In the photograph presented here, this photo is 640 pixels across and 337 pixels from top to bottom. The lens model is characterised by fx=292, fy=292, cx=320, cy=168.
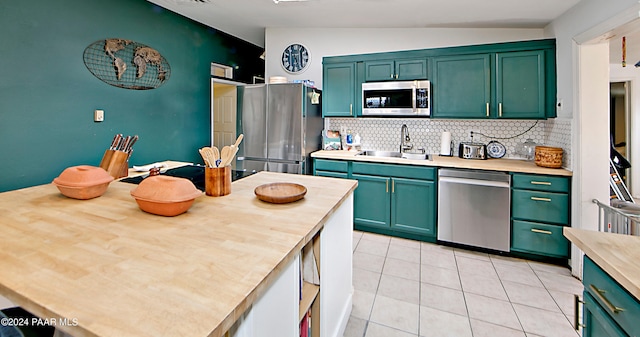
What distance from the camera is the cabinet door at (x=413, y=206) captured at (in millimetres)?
3156

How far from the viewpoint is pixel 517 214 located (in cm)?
279

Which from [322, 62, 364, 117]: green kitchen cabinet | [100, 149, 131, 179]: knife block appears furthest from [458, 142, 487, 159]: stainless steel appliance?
[100, 149, 131, 179]: knife block

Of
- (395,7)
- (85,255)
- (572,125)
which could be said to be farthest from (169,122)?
(572,125)

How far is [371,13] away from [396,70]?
700 mm

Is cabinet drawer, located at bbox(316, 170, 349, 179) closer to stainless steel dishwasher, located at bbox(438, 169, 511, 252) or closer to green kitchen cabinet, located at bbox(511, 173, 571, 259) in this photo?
stainless steel dishwasher, located at bbox(438, 169, 511, 252)

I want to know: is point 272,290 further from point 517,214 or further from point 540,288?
point 517,214

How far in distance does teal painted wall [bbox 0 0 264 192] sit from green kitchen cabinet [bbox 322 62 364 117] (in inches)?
77.6

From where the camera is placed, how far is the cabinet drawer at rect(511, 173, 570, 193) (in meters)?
2.61

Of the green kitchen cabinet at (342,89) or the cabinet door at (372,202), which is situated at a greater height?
the green kitchen cabinet at (342,89)

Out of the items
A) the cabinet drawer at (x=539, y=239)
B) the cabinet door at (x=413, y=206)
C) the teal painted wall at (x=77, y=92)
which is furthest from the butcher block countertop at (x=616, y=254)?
the teal painted wall at (x=77, y=92)

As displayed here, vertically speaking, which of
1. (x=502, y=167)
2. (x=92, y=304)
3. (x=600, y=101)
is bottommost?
(x=92, y=304)

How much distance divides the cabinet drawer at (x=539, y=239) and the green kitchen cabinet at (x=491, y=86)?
1090 mm

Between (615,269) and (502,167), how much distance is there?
6.96 ft

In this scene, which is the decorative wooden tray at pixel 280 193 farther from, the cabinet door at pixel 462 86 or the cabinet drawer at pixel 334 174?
the cabinet door at pixel 462 86
